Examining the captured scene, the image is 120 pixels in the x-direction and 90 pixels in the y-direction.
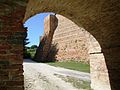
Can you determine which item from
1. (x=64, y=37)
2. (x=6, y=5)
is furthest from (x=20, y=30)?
(x=64, y=37)

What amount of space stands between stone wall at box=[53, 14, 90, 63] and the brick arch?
41.8 ft

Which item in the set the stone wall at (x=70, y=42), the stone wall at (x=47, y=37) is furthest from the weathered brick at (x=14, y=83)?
the stone wall at (x=47, y=37)

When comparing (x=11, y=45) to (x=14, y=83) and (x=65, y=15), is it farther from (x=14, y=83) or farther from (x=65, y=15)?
(x=65, y=15)

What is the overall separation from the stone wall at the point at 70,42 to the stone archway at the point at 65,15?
1289cm

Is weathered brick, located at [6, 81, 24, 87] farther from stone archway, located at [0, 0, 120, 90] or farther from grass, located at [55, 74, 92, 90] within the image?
grass, located at [55, 74, 92, 90]

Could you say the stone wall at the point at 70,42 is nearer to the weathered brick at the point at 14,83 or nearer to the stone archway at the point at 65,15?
the stone archway at the point at 65,15

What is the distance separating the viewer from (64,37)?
25.6m

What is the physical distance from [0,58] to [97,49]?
5.02 m

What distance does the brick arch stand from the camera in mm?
5984

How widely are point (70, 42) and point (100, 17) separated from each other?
17336 mm

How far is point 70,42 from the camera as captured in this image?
2402cm

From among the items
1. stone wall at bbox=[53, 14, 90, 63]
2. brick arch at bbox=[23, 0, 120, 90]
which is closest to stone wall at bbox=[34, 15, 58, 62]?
stone wall at bbox=[53, 14, 90, 63]

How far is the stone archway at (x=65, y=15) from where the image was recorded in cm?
348

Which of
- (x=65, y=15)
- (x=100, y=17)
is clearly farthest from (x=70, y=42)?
(x=100, y=17)
